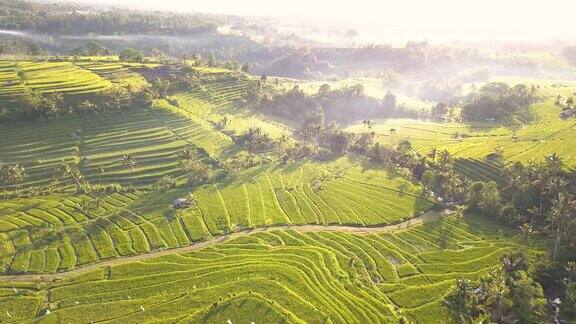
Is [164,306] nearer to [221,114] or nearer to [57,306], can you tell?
[57,306]

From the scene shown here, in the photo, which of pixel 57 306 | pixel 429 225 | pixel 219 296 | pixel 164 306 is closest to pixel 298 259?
pixel 219 296

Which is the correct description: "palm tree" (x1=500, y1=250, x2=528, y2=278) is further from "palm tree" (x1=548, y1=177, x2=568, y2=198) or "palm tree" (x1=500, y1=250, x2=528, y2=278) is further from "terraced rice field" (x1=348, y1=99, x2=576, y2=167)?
"terraced rice field" (x1=348, y1=99, x2=576, y2=167)

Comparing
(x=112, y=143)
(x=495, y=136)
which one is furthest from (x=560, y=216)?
(x=112, y=143)

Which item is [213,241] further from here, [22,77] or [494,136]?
[494,136]

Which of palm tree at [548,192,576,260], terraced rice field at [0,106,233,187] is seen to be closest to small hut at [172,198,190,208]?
terraced rice field at [0,106,233,187]

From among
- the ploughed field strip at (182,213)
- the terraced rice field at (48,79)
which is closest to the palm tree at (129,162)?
the ploughed field strip at (182,213)

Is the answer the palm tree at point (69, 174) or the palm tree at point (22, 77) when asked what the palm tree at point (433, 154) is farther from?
the palm tree at point (22, 77)
